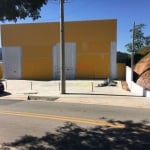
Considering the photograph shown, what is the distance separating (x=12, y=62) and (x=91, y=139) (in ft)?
102

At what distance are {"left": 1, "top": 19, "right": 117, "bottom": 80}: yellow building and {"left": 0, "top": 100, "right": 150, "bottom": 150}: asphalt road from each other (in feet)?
70.1

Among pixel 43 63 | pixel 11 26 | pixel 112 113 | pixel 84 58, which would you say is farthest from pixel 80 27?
pixel 112 113

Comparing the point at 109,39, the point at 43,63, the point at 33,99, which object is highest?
the point at 109,39

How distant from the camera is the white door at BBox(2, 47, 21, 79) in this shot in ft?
122

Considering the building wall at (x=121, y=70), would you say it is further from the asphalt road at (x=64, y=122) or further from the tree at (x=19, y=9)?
the tree at (x=19, y=9)

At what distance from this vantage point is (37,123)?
33.2ft

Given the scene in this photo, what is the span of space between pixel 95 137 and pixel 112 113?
157 inches

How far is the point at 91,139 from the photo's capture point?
791 centimetres

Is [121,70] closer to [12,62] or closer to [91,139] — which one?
[12,62]

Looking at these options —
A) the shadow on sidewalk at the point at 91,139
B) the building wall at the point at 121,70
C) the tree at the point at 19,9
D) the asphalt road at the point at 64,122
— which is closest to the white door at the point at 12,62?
the building wall at the point at 121,70

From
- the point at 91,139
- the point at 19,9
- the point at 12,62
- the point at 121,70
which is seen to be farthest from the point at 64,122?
the point at 12,62

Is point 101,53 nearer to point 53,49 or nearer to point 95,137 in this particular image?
point 53,49

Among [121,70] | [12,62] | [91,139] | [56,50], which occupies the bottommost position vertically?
[91,139]

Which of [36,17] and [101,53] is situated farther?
[101,53]
